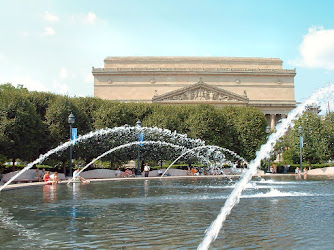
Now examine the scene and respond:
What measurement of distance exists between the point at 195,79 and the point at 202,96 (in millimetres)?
7056

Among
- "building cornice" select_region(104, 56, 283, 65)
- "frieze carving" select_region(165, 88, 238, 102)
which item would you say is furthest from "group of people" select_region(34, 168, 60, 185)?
"building cornice" select_region(104, 56, 283, 65)

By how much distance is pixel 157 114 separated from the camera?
43500 mm

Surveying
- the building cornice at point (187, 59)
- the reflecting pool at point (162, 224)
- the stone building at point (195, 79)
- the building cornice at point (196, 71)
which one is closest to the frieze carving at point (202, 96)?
the stone building at point (195, 79)

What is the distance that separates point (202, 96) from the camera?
68.5 m

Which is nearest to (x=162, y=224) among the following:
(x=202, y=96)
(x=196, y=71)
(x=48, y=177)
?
(x=48, y=177)

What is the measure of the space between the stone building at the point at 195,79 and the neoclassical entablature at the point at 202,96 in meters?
1.89

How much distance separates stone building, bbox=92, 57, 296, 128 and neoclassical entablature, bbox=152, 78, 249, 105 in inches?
74.3

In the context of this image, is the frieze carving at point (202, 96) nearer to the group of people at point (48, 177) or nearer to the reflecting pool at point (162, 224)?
the group of people at point (48, 177)

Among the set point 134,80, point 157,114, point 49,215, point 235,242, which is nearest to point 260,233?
point 235,242

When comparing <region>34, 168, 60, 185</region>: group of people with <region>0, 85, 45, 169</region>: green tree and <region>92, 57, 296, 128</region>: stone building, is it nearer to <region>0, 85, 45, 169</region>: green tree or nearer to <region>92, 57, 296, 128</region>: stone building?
<region>0, 85, 45, 169</region>: green tree

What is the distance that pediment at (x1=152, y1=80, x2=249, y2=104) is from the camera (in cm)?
6781

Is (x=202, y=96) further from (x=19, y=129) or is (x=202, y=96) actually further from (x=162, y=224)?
(x=162, y=224)

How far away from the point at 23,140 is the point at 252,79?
52.1 m

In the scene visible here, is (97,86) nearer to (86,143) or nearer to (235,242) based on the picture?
(86,143)
